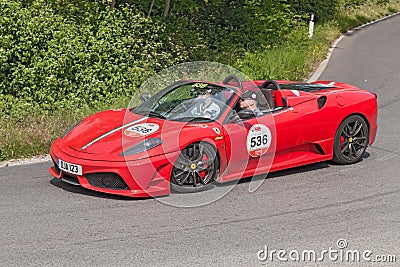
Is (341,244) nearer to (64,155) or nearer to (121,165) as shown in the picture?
(121,165)

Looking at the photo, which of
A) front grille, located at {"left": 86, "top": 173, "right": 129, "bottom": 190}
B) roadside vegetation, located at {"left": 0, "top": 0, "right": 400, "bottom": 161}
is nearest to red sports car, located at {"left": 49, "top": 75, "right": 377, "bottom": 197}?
front grille, located at {"left": 86, "top": 173, "right": 129, "bottom": 190}

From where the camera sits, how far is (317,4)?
26.8 metres

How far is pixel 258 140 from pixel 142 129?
144 centimetres

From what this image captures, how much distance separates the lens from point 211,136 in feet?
25.2

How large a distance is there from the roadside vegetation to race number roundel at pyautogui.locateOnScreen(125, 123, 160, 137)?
2316mm

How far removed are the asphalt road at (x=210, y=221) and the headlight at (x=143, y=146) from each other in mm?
549

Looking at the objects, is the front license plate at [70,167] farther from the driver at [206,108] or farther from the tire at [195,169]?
the driver at [206,108]

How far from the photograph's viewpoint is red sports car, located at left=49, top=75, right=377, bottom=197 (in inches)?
290

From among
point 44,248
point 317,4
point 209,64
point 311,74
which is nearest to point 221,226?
point 44,248

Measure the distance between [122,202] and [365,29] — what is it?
911 inches

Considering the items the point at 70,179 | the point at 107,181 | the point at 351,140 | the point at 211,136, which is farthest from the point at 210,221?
the point at 351,140

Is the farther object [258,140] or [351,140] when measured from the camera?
[351,140]

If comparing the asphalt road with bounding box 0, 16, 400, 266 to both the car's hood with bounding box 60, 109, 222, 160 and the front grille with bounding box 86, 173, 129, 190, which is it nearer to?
the front grille with bounding box 86, 173, 129, 190

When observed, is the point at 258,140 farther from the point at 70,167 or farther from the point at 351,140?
the point at 70,167
